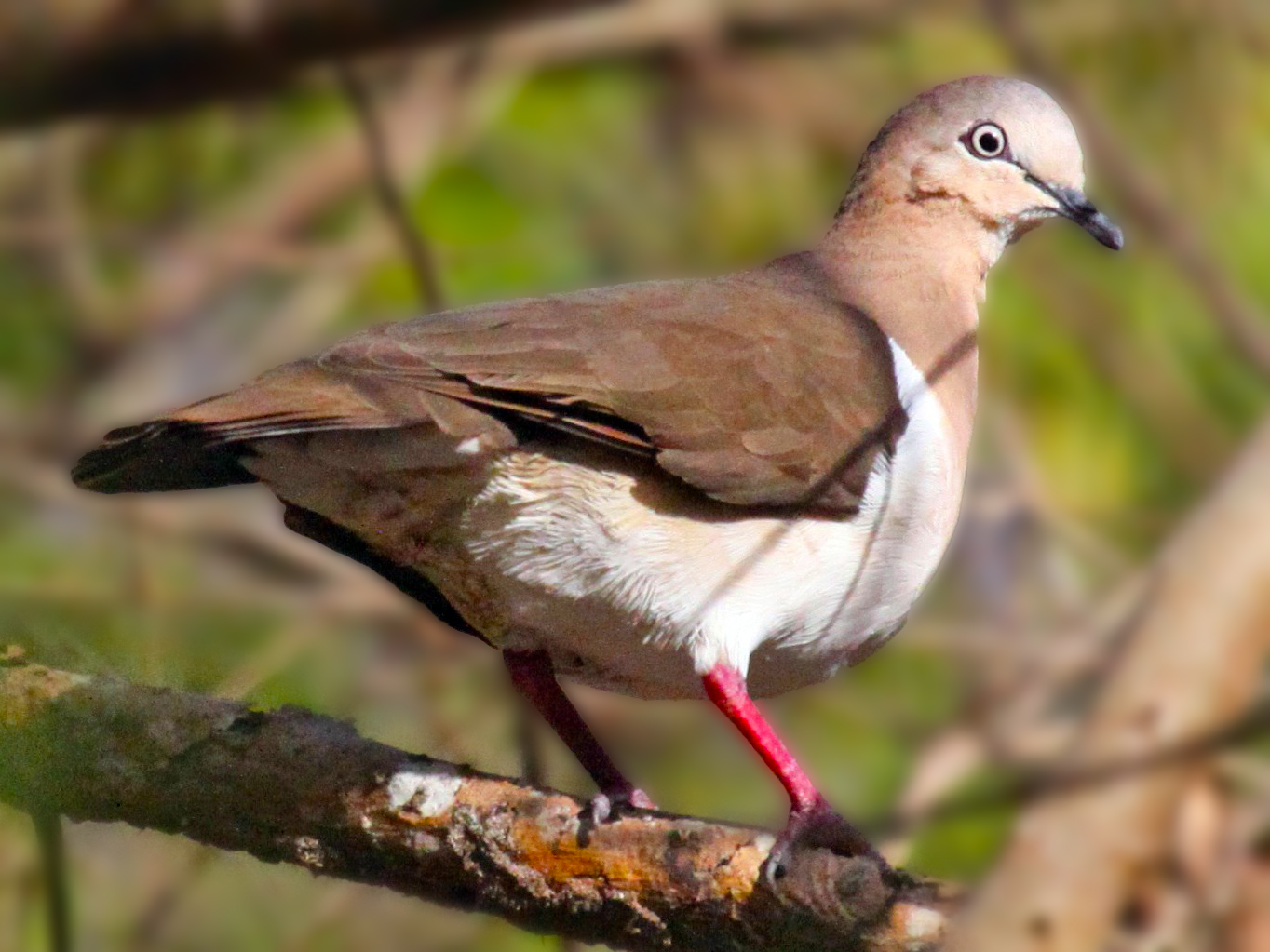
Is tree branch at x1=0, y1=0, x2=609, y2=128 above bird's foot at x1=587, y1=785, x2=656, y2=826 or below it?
above

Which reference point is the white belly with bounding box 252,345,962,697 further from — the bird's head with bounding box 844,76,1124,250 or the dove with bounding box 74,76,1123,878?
the bird's head with bounding box 844,76,1124,250

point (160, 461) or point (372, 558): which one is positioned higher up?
point (160, 461)

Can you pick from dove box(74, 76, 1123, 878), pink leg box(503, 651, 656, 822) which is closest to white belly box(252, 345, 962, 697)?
dove box(74, 76, 1123, 878)

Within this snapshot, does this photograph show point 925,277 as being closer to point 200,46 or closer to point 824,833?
point 824,833

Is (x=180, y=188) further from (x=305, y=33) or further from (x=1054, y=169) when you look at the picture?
(x=1054, y=169)

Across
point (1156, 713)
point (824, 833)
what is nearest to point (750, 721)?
point (824, 833)

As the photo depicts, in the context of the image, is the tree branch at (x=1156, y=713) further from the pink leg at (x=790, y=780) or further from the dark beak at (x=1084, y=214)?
the pink leg at (x=790, y=780)

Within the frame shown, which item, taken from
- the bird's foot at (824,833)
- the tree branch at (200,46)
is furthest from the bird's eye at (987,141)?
the bird's foot at (824,833)
